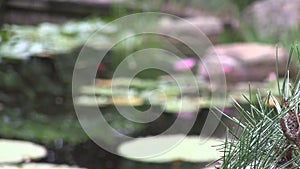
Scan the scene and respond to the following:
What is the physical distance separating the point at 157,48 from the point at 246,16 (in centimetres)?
115

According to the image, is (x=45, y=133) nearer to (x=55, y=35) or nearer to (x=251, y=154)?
(x=55, y=35)

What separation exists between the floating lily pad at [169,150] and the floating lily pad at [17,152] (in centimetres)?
33

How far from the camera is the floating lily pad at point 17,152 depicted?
7.18 ft

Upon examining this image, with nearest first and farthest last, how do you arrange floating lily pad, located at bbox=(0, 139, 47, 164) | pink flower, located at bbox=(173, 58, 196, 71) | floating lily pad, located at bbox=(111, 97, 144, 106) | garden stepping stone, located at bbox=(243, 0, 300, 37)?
floating lily pad, located at bbox=(0, 139, 47, 164), floating lily pad, located at bbox=(111, 97, 144, 106), pink flower, located at bbox=(173, 58, 196, 71), garden stepping stone, located at bbox=(243, 0, 300, 37)

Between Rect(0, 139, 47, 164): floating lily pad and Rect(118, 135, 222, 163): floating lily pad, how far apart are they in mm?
331

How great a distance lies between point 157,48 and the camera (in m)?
4.39

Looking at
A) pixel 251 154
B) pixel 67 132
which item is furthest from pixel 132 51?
pixel 251 154

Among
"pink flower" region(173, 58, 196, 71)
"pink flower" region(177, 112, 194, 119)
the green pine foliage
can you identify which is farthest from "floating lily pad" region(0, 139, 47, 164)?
"pink flower" region(173, 58, 196, 71)

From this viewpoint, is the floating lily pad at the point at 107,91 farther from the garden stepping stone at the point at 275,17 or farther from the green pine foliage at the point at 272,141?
the green pine foliage at the point at 272,141

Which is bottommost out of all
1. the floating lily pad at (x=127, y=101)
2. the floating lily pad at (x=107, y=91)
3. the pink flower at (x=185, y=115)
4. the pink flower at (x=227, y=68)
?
the pink flower at (x=185, y=115)

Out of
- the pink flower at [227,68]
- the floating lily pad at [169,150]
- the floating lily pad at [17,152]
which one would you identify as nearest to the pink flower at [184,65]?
the pink flower at [227,68]

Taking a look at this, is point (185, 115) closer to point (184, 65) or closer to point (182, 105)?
point (182, 105)

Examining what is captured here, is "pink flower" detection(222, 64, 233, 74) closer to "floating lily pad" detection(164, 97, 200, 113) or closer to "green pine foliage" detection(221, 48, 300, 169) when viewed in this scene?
"floating lily pad" detection(164, 97, 200, 113)

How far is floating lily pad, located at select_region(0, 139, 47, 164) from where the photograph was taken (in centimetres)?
219
